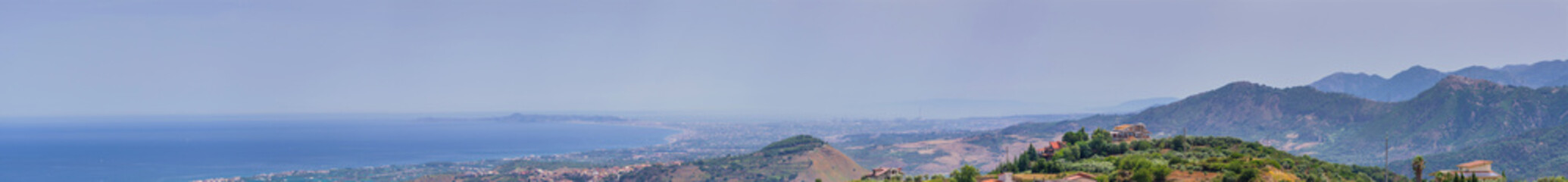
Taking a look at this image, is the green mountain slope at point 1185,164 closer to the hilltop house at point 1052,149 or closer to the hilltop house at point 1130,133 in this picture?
the hilltop house at point 1052,149

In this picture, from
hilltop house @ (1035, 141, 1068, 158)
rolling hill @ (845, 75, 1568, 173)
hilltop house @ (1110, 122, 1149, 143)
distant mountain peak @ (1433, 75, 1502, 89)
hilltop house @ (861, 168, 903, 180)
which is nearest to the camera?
hilltop house @ (861, 168, 903, 180)

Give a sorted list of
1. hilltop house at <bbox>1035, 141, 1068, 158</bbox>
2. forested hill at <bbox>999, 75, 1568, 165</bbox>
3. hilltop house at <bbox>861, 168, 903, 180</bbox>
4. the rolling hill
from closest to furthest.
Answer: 1. hilltop house at <bbox>861, 168, 903, 180</bbox>
2. hilltop house at <bbox>1035, 141, 1068, 158</bbox>
3. the rolling hill
4. forested hill at <bbox>999, 75, 1568, 165</bbox>

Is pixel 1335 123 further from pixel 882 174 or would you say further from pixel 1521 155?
pixel 882 174

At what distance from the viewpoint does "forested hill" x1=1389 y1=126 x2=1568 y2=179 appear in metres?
90.6

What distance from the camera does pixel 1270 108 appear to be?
559ft

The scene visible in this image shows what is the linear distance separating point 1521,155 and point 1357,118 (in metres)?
57.6

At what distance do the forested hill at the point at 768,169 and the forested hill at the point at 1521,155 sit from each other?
51406 mm

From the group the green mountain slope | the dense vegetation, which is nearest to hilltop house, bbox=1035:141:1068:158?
the dense vegetation

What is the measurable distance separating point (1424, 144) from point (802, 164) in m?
83.7

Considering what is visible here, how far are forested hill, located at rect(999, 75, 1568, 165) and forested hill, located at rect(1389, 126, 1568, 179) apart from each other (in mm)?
11674

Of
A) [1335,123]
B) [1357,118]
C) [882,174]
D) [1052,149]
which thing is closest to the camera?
[882,174]

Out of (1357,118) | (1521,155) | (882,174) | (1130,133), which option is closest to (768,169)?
(1130,133)

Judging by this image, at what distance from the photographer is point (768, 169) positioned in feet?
306

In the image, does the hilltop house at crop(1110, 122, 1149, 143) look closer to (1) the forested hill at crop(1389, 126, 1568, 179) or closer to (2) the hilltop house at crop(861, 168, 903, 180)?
(2) the hilltop house at crop(861, 168, 903, 180)
